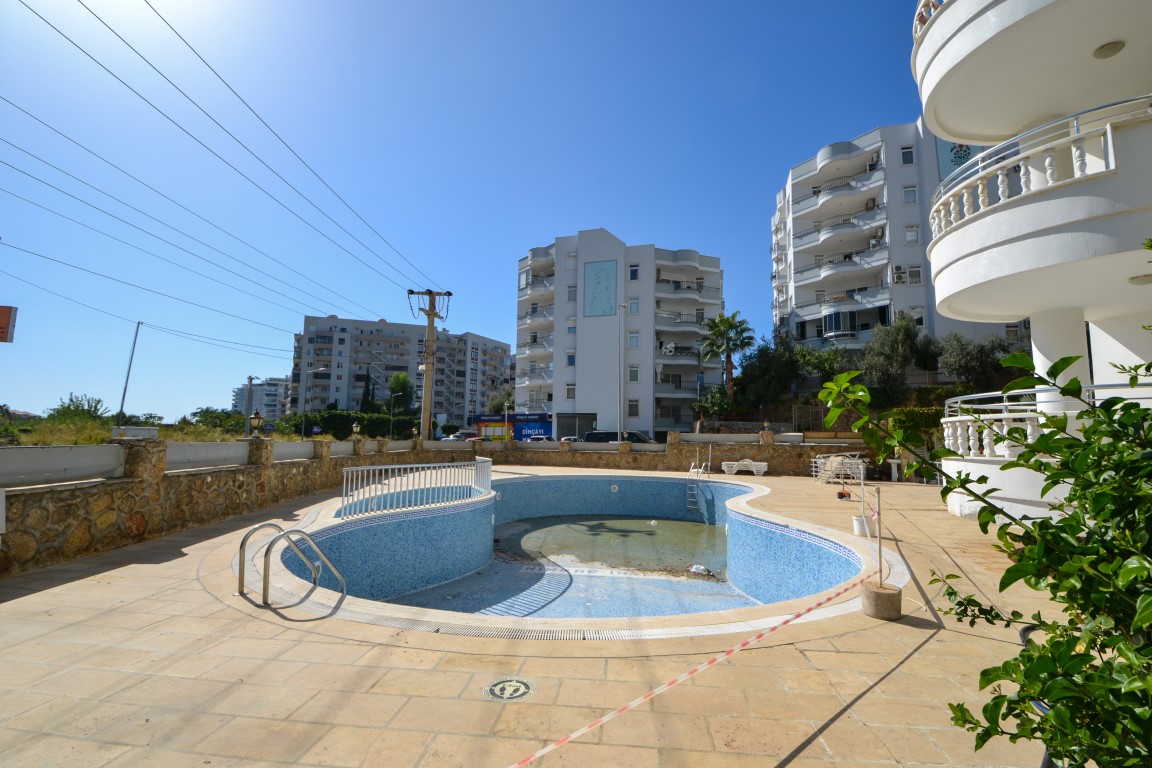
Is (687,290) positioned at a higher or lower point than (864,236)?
lower

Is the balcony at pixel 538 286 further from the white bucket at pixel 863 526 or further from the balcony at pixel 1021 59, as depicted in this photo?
the white bucket at pixel 863 526

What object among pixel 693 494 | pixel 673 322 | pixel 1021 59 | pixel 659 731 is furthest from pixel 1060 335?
pixel 673 322

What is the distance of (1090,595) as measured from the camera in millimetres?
1278

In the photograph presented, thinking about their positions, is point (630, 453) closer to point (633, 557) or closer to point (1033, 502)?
point (633, 557)

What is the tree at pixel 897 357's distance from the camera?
2623 cm

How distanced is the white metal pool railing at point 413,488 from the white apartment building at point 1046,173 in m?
A: 8.65

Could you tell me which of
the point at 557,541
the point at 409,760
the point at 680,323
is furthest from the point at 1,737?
the point at 680,323

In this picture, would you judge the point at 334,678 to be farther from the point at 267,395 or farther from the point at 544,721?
the point at 267,395

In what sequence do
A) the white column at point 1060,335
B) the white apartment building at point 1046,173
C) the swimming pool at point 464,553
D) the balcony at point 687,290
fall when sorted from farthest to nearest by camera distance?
the balcony at point 687,290
the white column at point 1060,335
the swimming pool at point 464,553
the white apartment building at point 1046,173

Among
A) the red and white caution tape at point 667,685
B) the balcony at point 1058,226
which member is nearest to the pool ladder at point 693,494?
the balcony at point 1058,226

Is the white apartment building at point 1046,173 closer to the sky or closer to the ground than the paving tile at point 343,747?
closer to the sky

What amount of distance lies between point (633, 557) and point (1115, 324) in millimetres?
9960

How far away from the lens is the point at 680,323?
127ft

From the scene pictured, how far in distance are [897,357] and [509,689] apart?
29.0 m
